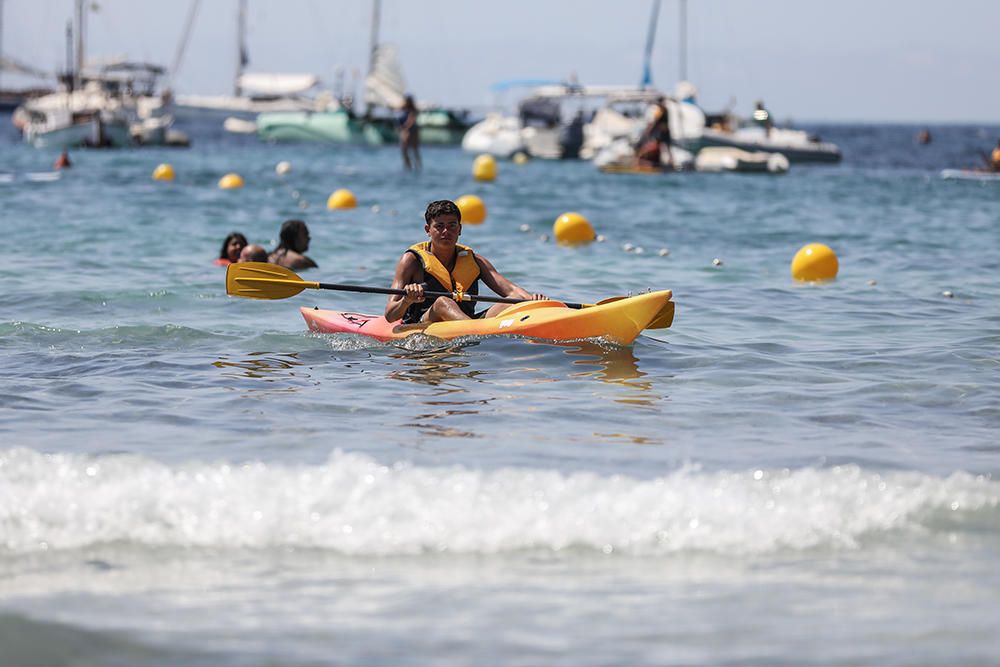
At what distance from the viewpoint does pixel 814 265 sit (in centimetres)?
1305

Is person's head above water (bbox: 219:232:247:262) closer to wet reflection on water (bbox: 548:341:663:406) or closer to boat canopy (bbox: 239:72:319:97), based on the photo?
wet reflection on water (bbox: 548:341:663:406)

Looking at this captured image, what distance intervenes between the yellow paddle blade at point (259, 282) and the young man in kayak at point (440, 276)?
0.99m

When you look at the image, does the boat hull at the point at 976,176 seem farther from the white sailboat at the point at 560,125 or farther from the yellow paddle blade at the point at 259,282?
the yellow paddle blade at the point at 259,282

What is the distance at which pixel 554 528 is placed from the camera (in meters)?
4.88

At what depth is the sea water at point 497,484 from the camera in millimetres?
3984

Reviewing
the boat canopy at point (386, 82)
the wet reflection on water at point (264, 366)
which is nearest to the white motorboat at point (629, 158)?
the boat canopy at point (386, 82)

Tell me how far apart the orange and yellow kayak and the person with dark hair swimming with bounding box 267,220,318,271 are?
3.24 meters

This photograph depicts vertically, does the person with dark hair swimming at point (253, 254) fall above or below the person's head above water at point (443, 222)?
below

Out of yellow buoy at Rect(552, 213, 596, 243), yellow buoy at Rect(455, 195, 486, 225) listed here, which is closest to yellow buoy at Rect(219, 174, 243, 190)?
yellow buoy at Rect(455, 195, 486, 225)

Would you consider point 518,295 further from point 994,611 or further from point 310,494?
point 994,611

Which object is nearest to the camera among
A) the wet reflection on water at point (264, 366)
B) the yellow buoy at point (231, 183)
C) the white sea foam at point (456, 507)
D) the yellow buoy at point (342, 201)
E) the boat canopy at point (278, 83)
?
the white sea foam at point (456, 507)

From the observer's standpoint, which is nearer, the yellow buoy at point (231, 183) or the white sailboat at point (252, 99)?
the yellow buoy at point (231, 183)

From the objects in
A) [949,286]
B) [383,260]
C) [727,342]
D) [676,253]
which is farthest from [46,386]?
[676,253]

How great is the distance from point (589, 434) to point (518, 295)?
290 centimetres
